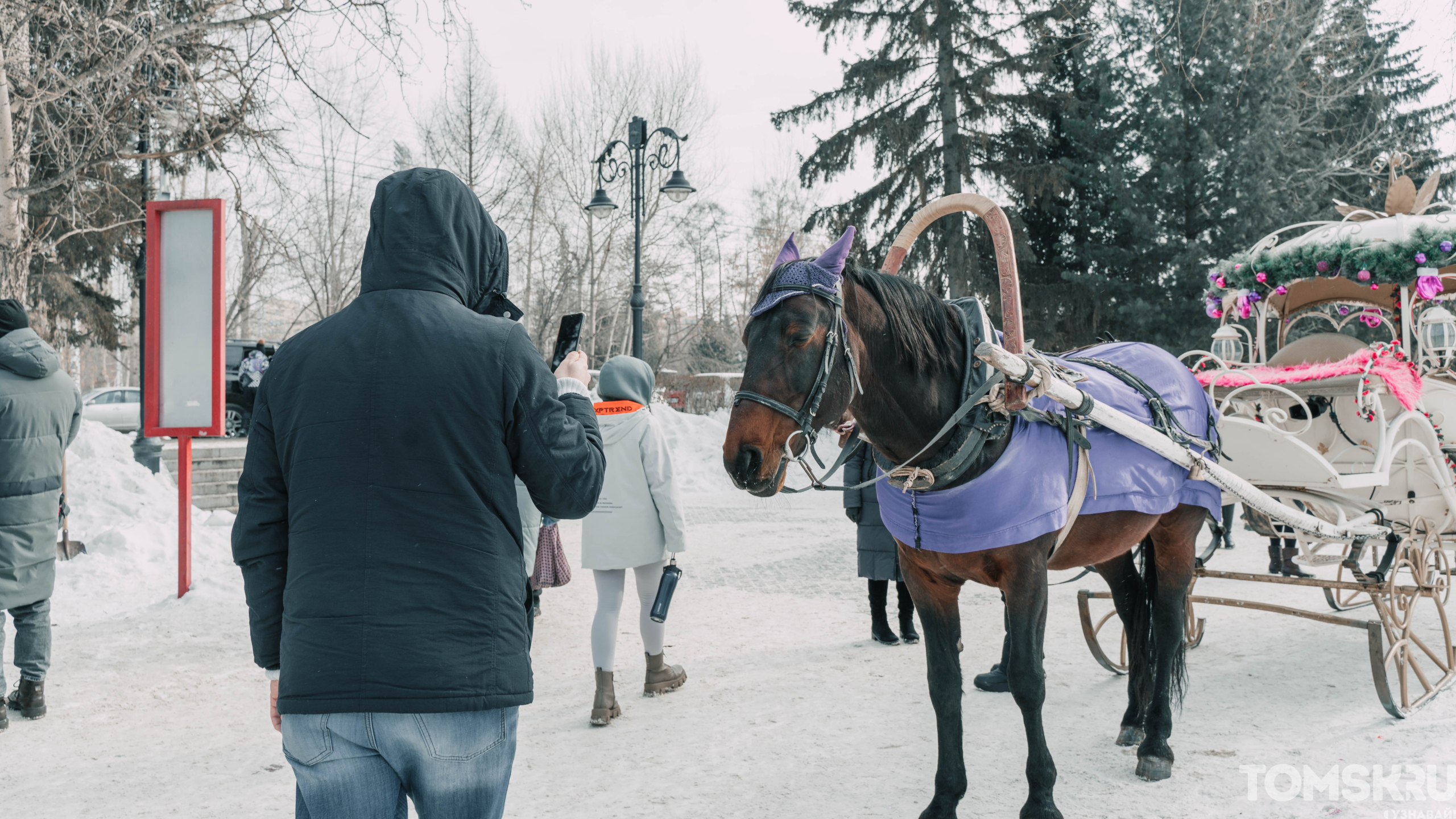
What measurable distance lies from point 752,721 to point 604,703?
2.43ft

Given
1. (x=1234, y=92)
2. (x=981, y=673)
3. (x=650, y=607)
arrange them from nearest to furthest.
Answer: (x=650, y=607), (x=981, y=673), (x=1234, y=92)

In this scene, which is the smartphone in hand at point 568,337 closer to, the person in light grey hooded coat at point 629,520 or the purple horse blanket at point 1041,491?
the purple horse blanket at point 1041,491

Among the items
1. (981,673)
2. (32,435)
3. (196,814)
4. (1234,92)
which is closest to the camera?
(196,814)

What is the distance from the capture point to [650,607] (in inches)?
190

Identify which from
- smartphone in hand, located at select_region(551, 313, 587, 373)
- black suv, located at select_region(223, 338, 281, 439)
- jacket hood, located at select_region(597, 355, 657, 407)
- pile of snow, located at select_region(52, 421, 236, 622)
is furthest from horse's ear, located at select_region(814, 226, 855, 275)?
black suv, located at select_region(223, 338, 281, 439)

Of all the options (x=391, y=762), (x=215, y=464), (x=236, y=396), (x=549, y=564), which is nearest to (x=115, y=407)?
(x=236, y=396)

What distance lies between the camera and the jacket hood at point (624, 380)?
486 cm

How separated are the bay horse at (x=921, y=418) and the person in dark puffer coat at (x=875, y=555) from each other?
213 cm

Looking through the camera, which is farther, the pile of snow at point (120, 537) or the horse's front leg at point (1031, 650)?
the pile of snow at point (120, 537)

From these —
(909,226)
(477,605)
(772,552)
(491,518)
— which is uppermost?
(909,226)

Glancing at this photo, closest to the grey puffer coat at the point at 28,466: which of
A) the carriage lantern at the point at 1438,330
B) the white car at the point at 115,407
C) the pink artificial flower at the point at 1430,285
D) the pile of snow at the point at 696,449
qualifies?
the pink artificial flower at the point at 1430,285

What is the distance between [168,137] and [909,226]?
9.84 metres

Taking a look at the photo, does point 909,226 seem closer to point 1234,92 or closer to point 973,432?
point 973,432

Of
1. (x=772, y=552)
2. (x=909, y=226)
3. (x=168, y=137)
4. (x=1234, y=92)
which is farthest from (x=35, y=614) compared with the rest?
(x=1234, y=92)
